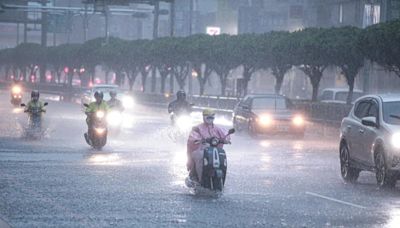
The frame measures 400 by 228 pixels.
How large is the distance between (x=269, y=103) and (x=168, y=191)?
21.1 metres

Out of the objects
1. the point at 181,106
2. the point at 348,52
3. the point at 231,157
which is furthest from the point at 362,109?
the point at 348,52

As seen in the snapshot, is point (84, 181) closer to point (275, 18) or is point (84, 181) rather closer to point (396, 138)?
point (396, 138)

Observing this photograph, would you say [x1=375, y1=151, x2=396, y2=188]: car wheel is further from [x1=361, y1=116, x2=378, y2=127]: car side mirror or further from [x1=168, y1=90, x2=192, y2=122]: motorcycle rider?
[x1=168, y1=90, x2=192, y2=122]: motorcycle rider

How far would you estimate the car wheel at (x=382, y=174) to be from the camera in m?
18.0

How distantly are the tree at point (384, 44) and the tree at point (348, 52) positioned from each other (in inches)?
78.2

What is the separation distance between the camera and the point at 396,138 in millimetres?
17812

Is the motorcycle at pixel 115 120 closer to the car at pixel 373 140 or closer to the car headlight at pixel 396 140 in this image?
the car at pixel 373 140

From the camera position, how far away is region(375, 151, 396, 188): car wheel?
1799cm

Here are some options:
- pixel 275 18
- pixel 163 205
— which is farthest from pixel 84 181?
pixel 275 18

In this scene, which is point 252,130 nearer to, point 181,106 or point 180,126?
point 181,106

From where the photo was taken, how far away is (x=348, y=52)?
165ft

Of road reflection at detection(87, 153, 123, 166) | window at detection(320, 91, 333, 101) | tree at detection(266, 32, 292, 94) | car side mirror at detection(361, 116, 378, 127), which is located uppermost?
tree at detection(266, 32, 292, 94)

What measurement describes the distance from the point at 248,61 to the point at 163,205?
52942mm

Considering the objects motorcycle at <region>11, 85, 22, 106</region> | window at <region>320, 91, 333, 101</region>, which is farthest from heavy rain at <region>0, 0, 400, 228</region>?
window at <region>320, 91, 333, 101</region>
